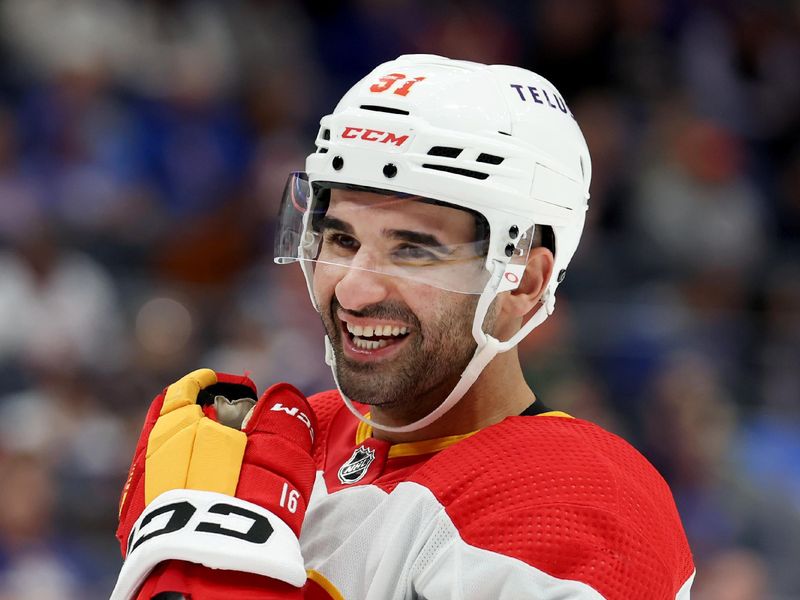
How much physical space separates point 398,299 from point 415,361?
10cm

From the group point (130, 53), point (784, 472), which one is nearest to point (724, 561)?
point (784, 472)

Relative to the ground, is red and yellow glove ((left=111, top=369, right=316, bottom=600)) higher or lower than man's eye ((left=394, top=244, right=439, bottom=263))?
lower

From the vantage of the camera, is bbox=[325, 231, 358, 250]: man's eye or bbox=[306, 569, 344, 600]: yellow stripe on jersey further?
bbox=[325, 231, 358, 250]: man's eye

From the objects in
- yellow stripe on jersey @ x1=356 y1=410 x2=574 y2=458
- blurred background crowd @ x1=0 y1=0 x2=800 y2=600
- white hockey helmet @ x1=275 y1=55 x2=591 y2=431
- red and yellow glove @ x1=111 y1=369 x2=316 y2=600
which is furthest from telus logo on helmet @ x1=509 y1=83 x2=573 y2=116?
blurred background crowd @ x1=0 y1=0 x2=800 y2=600

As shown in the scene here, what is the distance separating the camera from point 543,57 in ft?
21.3

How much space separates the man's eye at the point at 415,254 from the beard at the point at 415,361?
2.8 inches

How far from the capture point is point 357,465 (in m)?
1.93

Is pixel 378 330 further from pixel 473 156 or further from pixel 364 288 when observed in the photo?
pixel 473 156

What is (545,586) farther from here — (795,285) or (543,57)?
(543,57)

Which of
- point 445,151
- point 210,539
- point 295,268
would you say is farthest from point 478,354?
point 295,268

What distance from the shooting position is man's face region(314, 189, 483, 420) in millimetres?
1790

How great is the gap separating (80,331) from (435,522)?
11.7 ft

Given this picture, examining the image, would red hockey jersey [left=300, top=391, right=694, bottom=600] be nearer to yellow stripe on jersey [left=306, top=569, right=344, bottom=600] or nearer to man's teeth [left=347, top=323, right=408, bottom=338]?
yellow stripe on jersey [left=306, top=569, right=344, bottom=600]

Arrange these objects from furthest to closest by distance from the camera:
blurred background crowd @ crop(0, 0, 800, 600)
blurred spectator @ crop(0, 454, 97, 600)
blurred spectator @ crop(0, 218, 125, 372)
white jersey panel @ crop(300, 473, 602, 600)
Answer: blurred spectator @ crop(0, 218, 125, 372) < blurred background crowd @ crop(0, 0, 800, 600) < blurred spectator @ crop(0, 454, 97, 600) < white jersey panel @ crop(300, 473, 602, 600)
